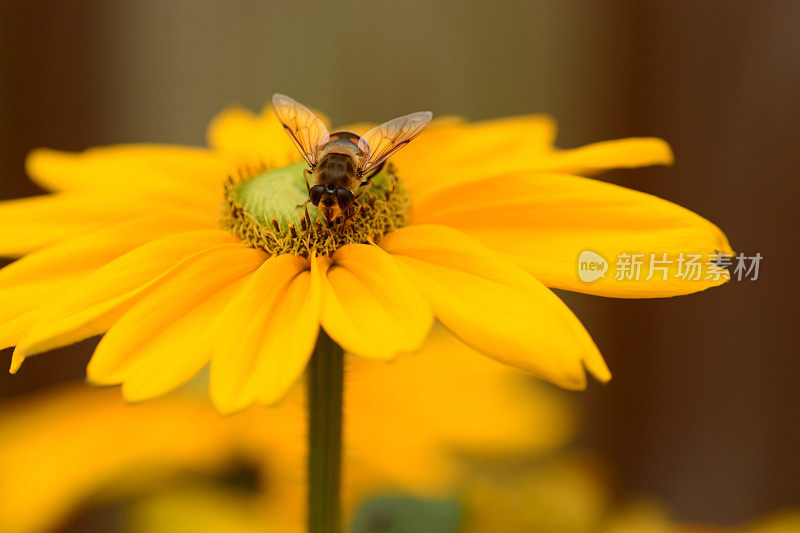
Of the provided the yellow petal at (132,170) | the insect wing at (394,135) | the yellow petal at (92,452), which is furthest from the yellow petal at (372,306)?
the yellow petal at (92,452)

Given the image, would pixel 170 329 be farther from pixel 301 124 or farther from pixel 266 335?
pixel 301 124

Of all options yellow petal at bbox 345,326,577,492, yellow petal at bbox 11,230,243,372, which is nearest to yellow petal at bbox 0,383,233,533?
yellow petal at bbox 345,326,577,492

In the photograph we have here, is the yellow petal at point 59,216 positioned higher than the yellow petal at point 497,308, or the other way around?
the yellow petal at point 59,216

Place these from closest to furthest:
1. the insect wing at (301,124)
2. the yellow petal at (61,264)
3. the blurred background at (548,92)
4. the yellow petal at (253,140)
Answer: the yellow petal at (61,264) < the insect wing at (301,124) < the yellow petal at (253,140) < the blurred background at (548,92)

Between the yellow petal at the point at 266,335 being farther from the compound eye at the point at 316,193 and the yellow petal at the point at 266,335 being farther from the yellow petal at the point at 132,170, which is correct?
the yellow petal at the point at 132,170

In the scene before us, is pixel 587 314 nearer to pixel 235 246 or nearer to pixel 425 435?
pixel 425 435

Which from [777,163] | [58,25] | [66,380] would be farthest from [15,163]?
[777,163]

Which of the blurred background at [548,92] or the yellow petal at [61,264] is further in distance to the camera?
the blurred background at [548,92]
